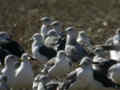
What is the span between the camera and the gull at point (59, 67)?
14.3 meters

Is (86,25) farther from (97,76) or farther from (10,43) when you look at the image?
(97,76)

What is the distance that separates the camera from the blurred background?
2062 centimetres

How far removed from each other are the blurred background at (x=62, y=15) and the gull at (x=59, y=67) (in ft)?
15.2

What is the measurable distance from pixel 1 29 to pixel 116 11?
5276 millimetres

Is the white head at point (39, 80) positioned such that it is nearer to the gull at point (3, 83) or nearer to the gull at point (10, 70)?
the gull at point (10, 70)

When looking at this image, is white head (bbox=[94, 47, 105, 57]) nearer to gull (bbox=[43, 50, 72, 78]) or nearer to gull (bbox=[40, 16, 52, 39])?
gull (bbox=[43, 50, 72, 78])

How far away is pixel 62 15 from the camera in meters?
23.2

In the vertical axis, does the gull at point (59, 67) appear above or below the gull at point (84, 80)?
below

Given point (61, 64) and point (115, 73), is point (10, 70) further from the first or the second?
point (115, 73)

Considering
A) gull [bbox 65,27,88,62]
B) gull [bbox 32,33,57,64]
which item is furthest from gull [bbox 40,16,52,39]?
gull [bbox 65,27,88,62]

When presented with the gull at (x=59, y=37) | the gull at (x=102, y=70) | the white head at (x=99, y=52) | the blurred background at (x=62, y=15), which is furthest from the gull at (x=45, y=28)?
the gull at (x=102, y=70)

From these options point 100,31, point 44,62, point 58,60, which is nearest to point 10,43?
point 44,62

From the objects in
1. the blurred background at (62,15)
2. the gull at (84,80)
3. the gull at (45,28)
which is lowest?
the blurred background at (62,15)

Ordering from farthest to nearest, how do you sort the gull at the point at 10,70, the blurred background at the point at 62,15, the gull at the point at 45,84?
the blurred background at the point at 62,15
the gull at the point at 10,70
the gull at the point at 45,84
